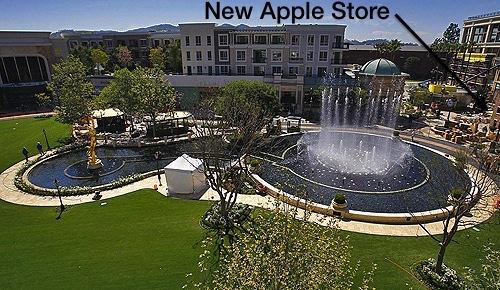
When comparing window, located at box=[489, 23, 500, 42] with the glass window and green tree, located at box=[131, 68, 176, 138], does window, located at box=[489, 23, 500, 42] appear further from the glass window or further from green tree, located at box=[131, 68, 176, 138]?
green tree, located at box=[131, 68, 176, 138]

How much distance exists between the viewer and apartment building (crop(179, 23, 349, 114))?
5875 cm

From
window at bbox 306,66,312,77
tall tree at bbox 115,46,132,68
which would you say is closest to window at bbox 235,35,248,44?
window at bbox 306,66,312,77

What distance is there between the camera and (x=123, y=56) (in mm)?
85250

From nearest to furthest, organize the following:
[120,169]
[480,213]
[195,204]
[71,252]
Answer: [71,252] → [480,213] → [195,204] → [120,169]

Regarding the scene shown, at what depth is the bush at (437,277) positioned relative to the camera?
1709 cm

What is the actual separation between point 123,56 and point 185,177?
6908cm

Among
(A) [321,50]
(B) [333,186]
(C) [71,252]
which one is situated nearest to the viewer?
(C) [71,252]

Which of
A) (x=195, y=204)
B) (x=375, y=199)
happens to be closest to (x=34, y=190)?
(x=195, y=204)

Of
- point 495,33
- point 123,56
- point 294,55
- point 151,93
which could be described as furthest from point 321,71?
point 123,56

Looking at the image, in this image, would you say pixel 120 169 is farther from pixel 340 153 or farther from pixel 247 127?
pixel 340 153

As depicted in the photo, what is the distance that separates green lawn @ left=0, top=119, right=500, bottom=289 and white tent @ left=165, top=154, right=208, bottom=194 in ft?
5.37

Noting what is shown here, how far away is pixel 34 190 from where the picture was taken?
29.7 m

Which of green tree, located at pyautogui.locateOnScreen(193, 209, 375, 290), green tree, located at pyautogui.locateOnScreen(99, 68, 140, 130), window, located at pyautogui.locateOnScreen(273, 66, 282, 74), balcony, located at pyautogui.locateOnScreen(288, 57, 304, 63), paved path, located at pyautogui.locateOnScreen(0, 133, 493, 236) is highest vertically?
balcony, located at pyautogui.locateOnScreen(288, 57, 304, 63)

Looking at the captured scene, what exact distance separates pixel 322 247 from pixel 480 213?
61.8 ft
